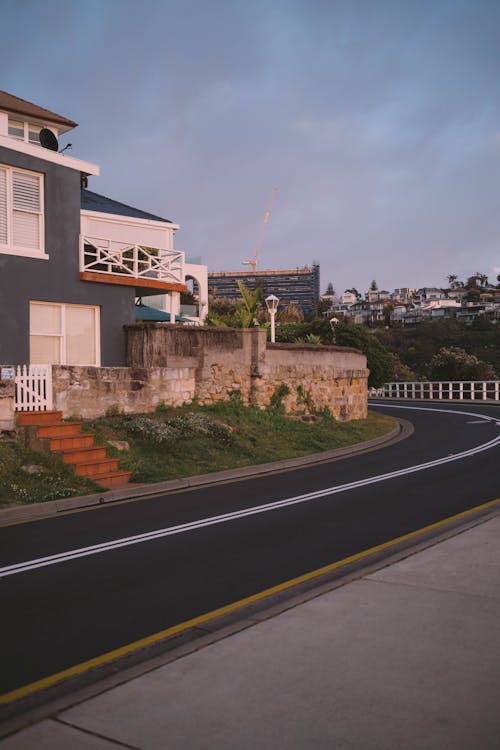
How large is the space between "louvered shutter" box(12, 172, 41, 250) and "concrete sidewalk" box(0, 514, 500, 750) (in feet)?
47.7

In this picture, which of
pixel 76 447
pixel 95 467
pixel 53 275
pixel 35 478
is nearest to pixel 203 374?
pixel 53 275

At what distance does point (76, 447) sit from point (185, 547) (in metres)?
6.87

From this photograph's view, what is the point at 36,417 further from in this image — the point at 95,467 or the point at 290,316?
the point at 290,316

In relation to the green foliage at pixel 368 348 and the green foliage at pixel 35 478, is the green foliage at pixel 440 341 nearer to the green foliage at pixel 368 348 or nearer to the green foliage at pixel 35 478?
the green foliage at pixel 368 348

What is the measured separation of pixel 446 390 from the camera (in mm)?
46750

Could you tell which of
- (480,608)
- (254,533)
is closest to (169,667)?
(480,608)

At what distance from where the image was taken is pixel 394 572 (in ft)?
24.1

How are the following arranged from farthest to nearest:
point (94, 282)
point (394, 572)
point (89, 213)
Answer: point (89, 213), point (94, 282), point (394, 572)

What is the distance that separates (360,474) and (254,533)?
6570mm

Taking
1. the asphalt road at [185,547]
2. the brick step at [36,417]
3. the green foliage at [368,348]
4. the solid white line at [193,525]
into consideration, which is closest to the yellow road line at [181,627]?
the asphalt road at [185,547]

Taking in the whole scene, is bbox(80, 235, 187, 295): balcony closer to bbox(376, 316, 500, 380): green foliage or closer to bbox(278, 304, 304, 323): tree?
bbox(278, 304, 304, 323): tree

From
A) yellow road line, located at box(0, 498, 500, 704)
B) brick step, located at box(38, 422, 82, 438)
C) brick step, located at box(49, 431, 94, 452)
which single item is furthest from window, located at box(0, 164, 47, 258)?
yellow road line, located at box(0, 498, 500, 704)

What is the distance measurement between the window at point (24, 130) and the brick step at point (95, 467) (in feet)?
43.1

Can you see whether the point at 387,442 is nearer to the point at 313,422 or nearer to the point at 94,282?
the point at 313,422
